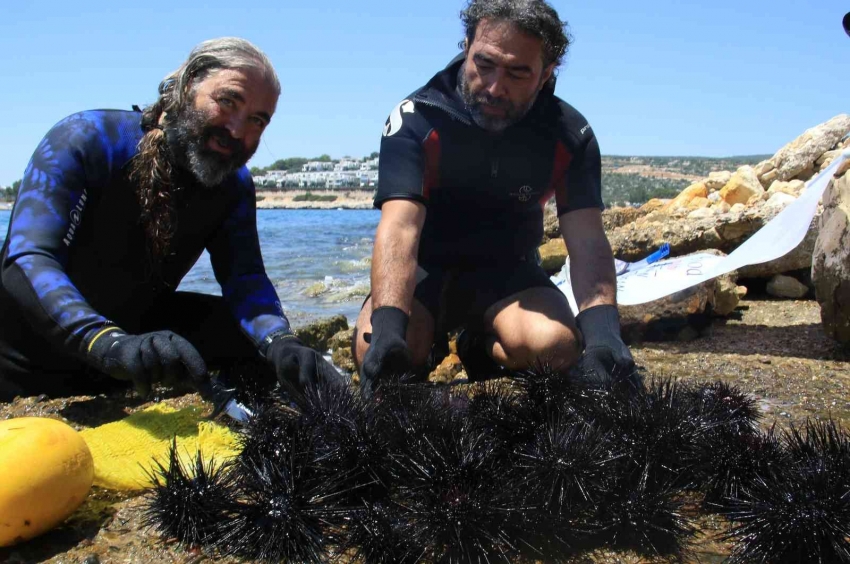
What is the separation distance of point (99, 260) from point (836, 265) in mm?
4441

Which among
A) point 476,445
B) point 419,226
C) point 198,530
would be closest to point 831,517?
point 476,445

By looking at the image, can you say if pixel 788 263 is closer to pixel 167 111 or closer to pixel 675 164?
pixel 167 111

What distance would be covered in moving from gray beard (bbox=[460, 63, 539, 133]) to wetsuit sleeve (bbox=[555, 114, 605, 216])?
1.08ft

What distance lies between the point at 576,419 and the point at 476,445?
1.55ft

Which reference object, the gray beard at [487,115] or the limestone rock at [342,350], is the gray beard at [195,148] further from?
the limestone rock at [342,350]

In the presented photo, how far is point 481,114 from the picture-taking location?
3836 mm

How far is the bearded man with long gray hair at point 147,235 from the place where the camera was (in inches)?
127

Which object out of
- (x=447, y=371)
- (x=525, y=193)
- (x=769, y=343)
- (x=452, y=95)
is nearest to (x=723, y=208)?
(x=769, y=343)

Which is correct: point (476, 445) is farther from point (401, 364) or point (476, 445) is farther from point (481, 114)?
point (481, 114)

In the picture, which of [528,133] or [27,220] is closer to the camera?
[27,220]

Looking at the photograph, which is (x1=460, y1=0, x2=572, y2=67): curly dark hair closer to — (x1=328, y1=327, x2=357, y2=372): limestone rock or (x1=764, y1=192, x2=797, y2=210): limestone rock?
(x1=328, y1=327, x2=357, y2=372): limestone rock

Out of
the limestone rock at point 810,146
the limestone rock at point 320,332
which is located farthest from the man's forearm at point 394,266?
the limestone rock at point 810,146

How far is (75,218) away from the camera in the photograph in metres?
3.43

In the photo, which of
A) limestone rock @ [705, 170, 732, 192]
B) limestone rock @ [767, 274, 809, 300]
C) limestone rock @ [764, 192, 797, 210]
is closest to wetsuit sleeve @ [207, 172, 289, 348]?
limestone rock @ [767, 274, 809, 300]
